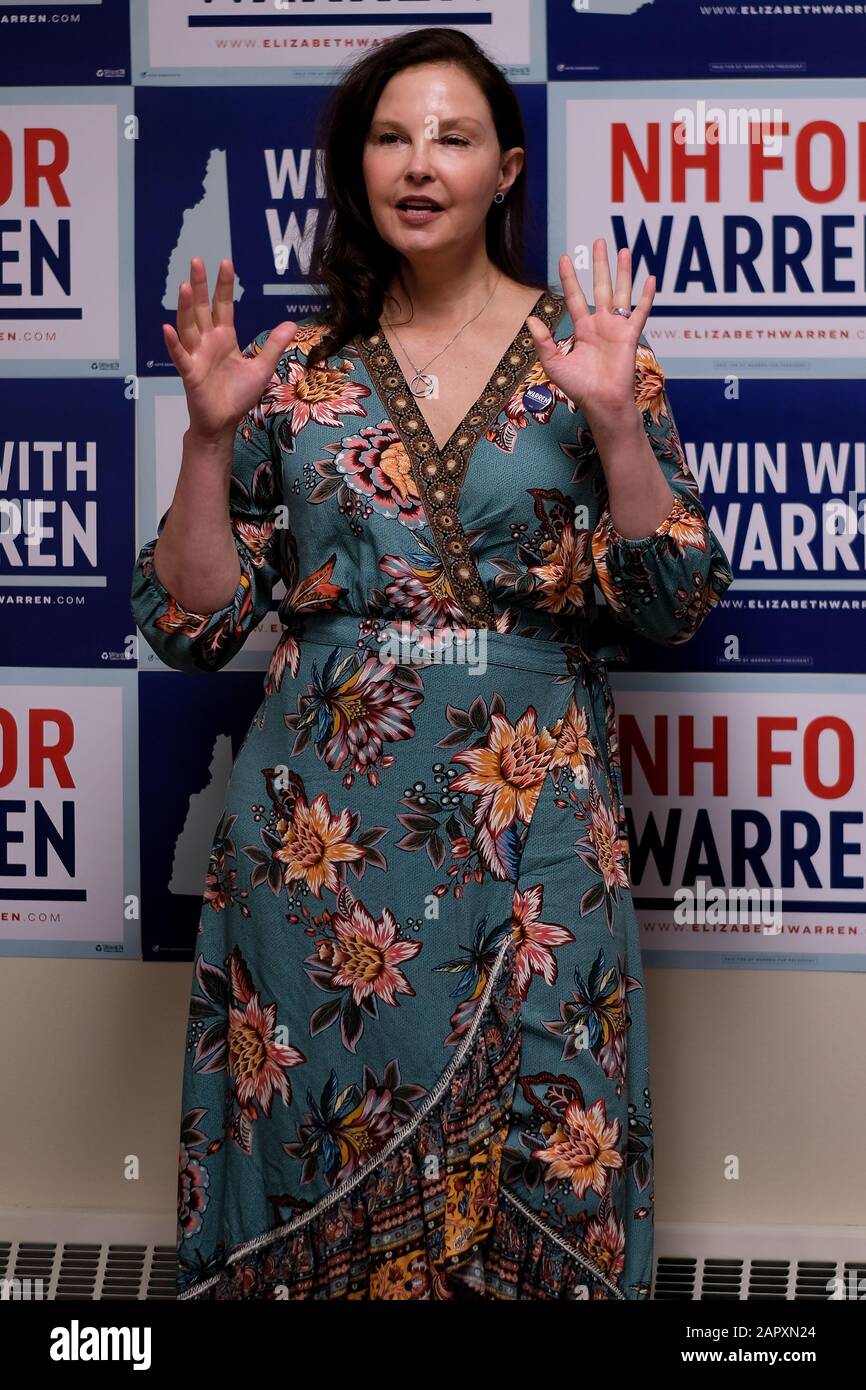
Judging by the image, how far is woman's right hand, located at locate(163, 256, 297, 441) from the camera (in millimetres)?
1302

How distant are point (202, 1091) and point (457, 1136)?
0.27m

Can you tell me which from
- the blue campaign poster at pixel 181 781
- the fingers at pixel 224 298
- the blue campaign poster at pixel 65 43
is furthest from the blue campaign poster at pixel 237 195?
the fingers at pixel 224 298

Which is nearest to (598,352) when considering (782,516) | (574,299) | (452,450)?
(574,299)

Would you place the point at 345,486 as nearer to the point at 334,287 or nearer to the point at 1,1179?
the point at 334,287

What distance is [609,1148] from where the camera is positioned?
4.43 ft

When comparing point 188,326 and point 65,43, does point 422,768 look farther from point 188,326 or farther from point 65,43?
point 65,43

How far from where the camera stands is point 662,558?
51.7 inches

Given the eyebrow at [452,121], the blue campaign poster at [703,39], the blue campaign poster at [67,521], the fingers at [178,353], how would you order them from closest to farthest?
the fingers at [178,353]
the eyebrow at [452,121]
the blue campaign poster at [703,39]
the blue campaign poster at [67,521]

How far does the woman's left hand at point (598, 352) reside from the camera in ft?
4.25

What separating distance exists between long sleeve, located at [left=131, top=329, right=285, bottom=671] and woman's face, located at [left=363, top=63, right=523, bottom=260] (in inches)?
7.0

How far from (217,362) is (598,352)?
0.35m

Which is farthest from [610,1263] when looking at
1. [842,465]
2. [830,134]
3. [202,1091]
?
[830,134]

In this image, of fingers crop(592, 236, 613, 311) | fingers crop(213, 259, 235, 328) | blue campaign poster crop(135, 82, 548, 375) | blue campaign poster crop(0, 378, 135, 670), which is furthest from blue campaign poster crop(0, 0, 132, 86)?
fingers crop(592, 236, 613, 311)

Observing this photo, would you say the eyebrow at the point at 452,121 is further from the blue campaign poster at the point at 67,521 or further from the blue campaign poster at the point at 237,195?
the blue campaign poster at the point at 67,521
